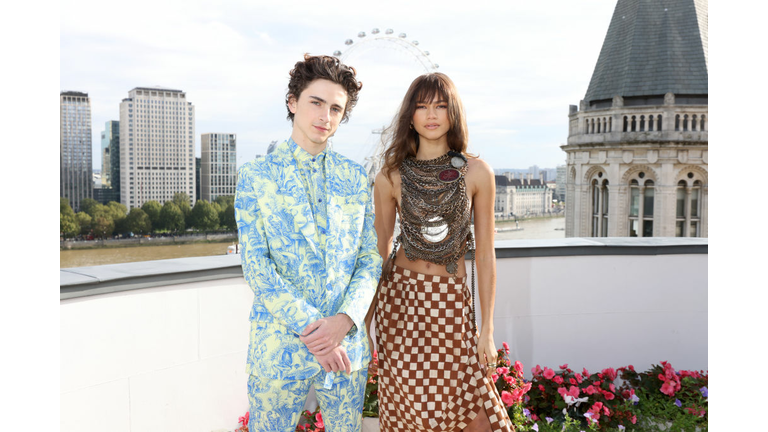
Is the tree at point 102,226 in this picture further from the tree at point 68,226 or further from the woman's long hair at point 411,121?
the woman's long hair at point 411,121

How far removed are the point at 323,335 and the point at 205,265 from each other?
3.74 feet

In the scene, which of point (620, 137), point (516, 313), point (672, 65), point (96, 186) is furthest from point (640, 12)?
point (96, 186)

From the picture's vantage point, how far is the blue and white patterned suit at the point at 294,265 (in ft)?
5.49

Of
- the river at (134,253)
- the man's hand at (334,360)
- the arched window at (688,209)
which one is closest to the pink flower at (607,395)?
the man's hand at (334,360)

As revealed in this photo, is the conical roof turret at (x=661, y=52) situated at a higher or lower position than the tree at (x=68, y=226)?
higher

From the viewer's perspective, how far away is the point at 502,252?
10.5 feet

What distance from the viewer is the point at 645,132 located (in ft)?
167

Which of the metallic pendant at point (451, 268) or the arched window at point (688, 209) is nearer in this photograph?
the metallic pendant at point (451, 268)

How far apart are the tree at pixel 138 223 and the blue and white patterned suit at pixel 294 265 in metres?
69.7

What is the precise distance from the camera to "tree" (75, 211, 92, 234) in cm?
6375

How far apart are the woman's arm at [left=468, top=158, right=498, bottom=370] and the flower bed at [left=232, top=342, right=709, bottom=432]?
74 cm

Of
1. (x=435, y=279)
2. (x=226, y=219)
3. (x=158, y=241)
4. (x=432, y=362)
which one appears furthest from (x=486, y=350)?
(x=226, y=219)

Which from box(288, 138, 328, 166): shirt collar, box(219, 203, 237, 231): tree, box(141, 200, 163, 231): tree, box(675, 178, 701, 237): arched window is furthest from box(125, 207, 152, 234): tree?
box(288, 138, 328, 166): shirt collar

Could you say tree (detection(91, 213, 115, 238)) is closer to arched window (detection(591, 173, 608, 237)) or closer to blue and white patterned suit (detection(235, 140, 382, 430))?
arched window (detection(591, 173, 608, 237))
